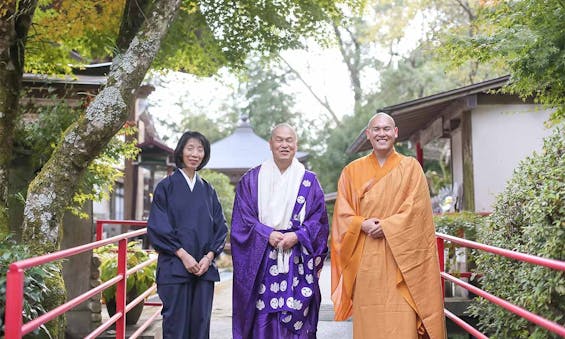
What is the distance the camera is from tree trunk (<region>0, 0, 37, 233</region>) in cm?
496

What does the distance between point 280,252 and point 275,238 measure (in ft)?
0.46

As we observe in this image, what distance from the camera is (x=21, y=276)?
106 inches

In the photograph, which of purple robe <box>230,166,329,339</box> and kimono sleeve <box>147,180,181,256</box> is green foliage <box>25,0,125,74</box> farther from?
purple robe <box>230,166,329,339</box>

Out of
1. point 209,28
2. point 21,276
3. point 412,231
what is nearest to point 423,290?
point 412,231

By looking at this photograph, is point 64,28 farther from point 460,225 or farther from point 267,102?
point 267,102

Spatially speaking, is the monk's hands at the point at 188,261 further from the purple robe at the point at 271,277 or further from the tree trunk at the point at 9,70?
the tree trunk at the point at 9,70

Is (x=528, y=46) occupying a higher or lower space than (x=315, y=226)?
higher

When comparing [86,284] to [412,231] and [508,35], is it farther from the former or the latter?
[508,35]

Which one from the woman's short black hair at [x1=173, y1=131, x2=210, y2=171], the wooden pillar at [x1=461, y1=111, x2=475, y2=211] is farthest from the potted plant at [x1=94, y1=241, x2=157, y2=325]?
the wooden pillar at [x1=461, y1=111, x2=475, y2=211]

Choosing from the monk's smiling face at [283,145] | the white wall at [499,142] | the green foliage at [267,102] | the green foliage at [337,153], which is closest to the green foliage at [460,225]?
the white wall at [499,142]

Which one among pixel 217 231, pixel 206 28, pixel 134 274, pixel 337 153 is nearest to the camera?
pixel 217 231

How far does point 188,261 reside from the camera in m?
4.46

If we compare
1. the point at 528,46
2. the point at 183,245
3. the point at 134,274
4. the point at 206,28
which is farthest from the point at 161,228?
the point at 206,28

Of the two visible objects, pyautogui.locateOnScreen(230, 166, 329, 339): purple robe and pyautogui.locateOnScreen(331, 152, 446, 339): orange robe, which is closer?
A: pyautogui.locateOnScreen(331, 152, 446, 339): orange robe
